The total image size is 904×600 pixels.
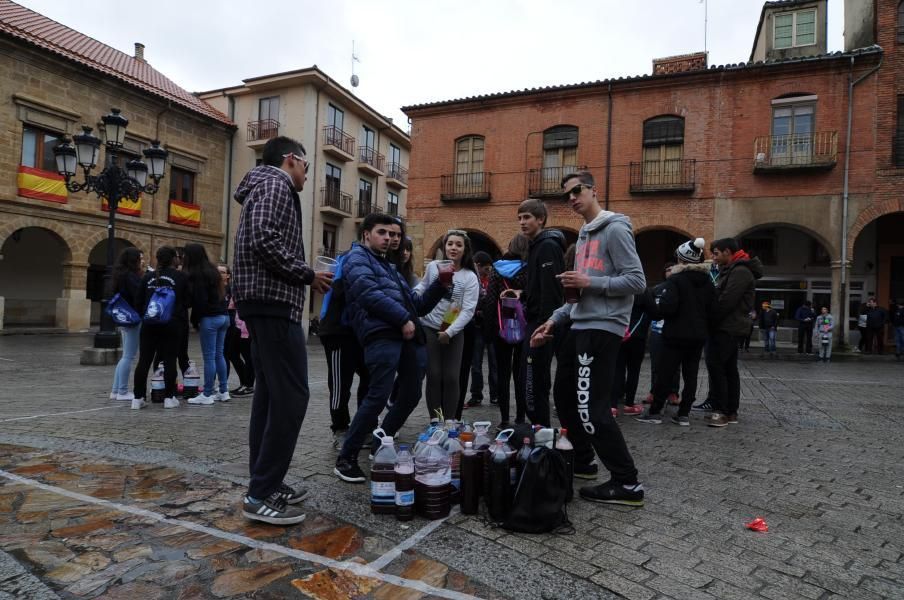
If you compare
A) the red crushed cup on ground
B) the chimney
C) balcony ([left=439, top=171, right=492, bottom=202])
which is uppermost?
the chimney

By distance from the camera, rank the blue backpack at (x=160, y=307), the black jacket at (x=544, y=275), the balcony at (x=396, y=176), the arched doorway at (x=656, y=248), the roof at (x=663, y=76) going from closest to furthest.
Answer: the black jacket at (x=544, y=275)
the blue backpack at (x=160, y=307)
the roof at (x=663, y=76)
the arched doorway at (x=656, y=248)
the balcony at (x=396, y=176)

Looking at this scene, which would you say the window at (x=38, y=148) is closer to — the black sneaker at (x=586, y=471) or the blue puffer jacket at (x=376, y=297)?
the blue puffer jacket at (x=376, y=297)

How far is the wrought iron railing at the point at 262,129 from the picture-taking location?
27.2 m

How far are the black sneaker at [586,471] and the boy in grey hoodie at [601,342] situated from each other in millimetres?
332

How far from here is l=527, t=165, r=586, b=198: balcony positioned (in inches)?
776

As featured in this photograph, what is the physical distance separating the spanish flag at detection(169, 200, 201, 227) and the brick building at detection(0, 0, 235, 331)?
5 centimetres

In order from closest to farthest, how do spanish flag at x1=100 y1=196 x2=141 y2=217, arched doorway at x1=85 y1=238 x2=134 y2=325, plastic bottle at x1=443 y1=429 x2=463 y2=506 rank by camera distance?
plastic bottle at x1=443 y1=429 x2=463 y2=506
spanish flag at x1=100 y1=196 x2=141 y2=217
arched doorway at x1=85 y1=238 x2=134 y2=325

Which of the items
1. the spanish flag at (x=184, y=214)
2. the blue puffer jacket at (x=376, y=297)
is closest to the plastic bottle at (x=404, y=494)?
the blue puffer jacket at (x=376, y=297)

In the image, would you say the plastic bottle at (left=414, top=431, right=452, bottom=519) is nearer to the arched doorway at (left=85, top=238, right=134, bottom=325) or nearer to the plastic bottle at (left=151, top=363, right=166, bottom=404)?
the plastic bottle at (left=151, top=363, right=166, bottom=404)

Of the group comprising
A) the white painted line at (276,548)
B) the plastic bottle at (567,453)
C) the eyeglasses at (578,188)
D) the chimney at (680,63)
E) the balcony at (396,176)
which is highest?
the chimney at (680,63)

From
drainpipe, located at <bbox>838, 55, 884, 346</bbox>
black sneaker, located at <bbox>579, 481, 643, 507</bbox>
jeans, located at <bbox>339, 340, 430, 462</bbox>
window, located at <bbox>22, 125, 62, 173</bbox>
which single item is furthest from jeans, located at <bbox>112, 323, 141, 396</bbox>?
drainpipe, located at <bbox>838, 55, 884, 346</bbox>

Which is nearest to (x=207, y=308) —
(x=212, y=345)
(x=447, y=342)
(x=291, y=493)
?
(x=212, y=345)

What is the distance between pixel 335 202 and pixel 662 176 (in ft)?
55.5

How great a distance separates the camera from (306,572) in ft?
7.72
